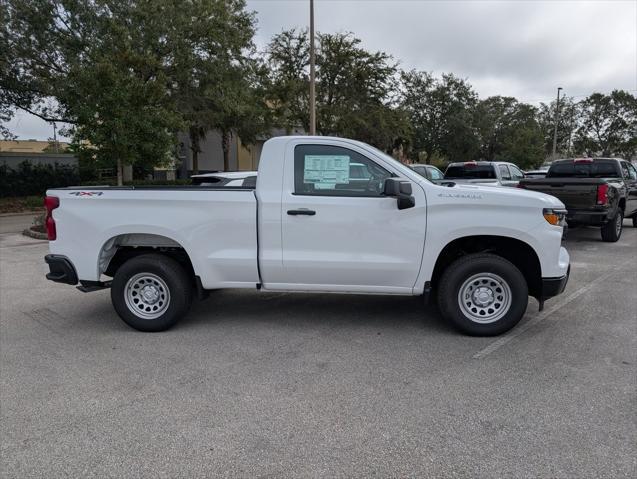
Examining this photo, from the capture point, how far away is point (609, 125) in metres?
66.8

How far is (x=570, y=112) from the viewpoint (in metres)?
69.0

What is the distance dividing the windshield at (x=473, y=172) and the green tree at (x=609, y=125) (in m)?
60.2

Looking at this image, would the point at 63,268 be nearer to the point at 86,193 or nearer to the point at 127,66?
the point at 86,193

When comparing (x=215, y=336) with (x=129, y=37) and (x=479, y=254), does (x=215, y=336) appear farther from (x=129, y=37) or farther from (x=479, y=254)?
(x=129, y=37)

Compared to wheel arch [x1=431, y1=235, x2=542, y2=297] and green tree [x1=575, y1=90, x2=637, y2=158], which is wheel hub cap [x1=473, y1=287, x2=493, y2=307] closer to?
wheel arch [x1=431, y1=235, x2=542, y2=297]

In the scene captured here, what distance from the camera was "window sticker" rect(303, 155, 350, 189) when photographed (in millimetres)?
5016

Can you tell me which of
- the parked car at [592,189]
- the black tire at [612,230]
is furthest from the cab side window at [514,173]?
the black tire at [612,230]

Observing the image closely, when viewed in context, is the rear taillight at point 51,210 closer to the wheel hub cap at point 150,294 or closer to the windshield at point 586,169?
the wheel hub cap at point 150,294

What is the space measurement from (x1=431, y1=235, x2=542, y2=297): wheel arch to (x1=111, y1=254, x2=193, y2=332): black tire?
2.65 m

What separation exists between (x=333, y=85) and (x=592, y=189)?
1792cm

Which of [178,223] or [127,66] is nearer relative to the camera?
[178,223]

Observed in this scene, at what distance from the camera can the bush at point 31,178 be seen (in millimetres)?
22125

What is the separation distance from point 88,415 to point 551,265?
4.22 m

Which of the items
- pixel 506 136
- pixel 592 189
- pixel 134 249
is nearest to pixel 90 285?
pixel 134 249
